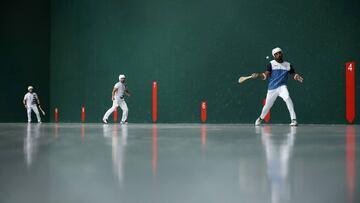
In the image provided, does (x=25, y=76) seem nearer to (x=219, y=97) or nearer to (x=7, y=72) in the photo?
(x=7, y=72)

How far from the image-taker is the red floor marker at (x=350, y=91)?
8.73 metres

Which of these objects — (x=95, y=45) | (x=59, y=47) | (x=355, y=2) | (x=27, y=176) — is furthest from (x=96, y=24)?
(x=27, y=176)

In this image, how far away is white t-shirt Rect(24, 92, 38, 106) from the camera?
12.0 meters

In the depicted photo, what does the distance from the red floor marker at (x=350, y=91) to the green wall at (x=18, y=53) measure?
8928 millimetres

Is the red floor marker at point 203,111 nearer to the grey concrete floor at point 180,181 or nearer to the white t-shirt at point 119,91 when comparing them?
the white t-shirt at point 119,91

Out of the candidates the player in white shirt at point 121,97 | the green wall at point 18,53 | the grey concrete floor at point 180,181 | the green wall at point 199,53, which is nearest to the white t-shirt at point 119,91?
the player in white shirt at point 121,97

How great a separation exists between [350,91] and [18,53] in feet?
32.9

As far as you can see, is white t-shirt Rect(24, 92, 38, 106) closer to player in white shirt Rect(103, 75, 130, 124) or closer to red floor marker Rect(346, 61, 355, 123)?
player in white shirt Rect(103, 75, 130, 124)

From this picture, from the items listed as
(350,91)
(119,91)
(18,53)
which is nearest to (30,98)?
(18,53)

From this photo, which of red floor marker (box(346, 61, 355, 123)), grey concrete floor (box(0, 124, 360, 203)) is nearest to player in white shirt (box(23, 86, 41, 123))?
red floor marker (box(346, 61, 355, 123))

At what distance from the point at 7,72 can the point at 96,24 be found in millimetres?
3755

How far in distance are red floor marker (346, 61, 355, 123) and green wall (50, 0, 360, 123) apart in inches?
4.7

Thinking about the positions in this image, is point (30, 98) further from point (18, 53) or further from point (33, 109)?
point (18, 53)

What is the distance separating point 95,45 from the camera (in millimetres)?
11477
